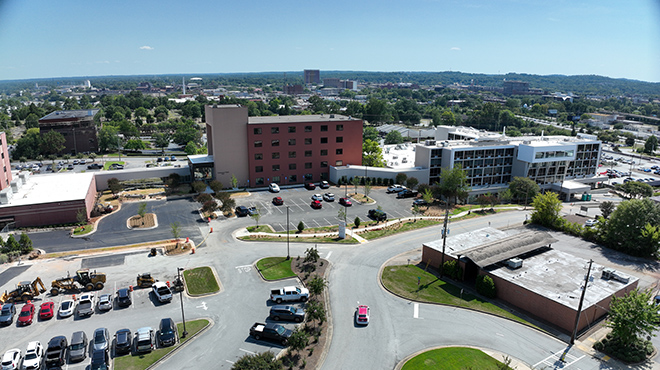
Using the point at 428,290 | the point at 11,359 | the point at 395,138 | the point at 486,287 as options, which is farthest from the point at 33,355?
the point at 395,138

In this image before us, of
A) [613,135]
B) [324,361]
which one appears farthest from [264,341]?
[613,135]

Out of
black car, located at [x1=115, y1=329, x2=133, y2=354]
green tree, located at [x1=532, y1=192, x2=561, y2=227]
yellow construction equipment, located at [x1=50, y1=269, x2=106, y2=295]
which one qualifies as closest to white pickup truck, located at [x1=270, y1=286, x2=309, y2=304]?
black car, located at [x1=115, y1=329, x2=133, y2=354]

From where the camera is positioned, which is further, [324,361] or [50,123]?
[50,123]

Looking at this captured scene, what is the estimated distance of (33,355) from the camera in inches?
1246

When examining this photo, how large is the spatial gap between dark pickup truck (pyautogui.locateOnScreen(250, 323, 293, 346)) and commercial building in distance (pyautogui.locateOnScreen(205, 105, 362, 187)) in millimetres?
55023

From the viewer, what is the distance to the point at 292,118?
3718 inches

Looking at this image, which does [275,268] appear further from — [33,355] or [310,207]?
[310,207]

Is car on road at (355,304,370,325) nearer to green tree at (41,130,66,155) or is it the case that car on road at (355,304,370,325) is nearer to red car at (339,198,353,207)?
red car at (339,198,353,207)

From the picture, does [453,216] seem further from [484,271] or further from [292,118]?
[292,118]

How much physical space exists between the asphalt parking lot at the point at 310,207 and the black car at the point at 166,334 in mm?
28913

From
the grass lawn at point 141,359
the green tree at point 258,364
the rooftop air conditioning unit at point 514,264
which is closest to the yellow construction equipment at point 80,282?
the grass lawn at point 141,359

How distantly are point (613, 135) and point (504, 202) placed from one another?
495ft

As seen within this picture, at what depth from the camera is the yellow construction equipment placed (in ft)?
141

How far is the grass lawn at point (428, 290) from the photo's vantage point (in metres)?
41.6
